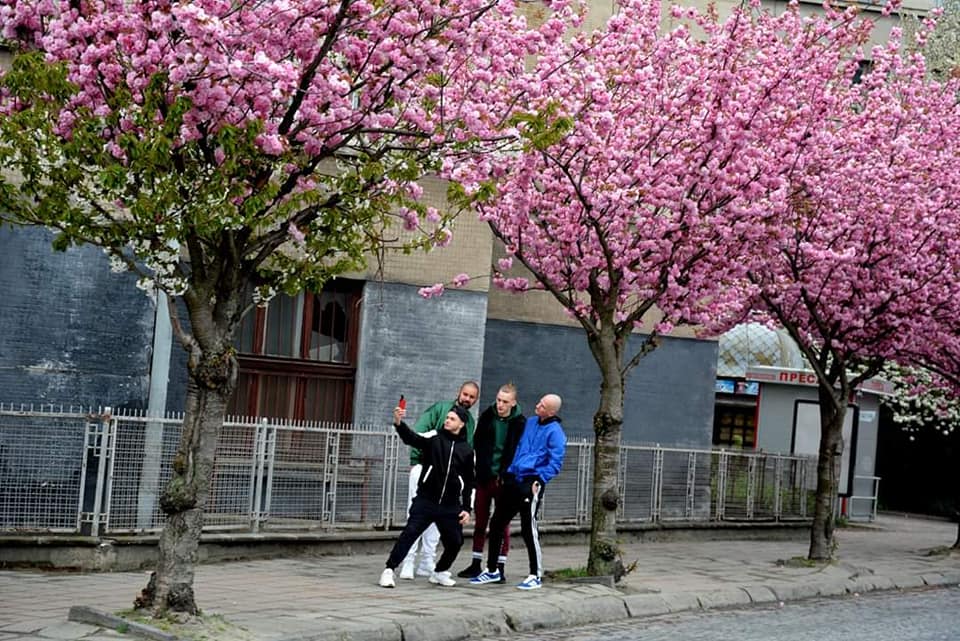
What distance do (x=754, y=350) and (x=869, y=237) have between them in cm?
1795

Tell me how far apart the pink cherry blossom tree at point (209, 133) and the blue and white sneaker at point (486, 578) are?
4.33 m

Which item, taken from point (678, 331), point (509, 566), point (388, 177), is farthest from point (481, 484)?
point (678, 331)

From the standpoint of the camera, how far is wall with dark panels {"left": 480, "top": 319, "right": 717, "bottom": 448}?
23406 millimetres

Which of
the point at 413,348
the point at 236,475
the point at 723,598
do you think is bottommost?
the point at 723,598

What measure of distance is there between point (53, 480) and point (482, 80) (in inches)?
231

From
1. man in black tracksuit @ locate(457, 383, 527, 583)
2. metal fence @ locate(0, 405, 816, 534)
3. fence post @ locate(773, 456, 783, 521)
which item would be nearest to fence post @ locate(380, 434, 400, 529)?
metal fence @ locate(0, 405, 816, 534)

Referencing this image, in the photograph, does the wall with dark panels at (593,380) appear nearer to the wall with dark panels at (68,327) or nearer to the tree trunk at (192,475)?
the wall with dark panels at (68,327)

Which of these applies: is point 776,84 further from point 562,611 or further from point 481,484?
point 562,611

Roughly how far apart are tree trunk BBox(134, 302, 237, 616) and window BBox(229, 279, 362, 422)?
26.2 ft

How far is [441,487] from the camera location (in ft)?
46.7

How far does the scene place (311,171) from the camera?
11.3m

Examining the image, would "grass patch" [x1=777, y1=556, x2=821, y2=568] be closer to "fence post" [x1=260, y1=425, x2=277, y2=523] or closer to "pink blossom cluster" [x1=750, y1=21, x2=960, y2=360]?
"pink blossom cluster" [x1=750, y1=21, x2=960, y2=360]

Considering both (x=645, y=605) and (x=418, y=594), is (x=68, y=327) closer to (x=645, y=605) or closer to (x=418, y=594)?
(x=418, y=594)

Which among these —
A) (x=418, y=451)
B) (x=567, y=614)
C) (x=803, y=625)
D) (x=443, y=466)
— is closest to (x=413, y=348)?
(x=418, y=451)
